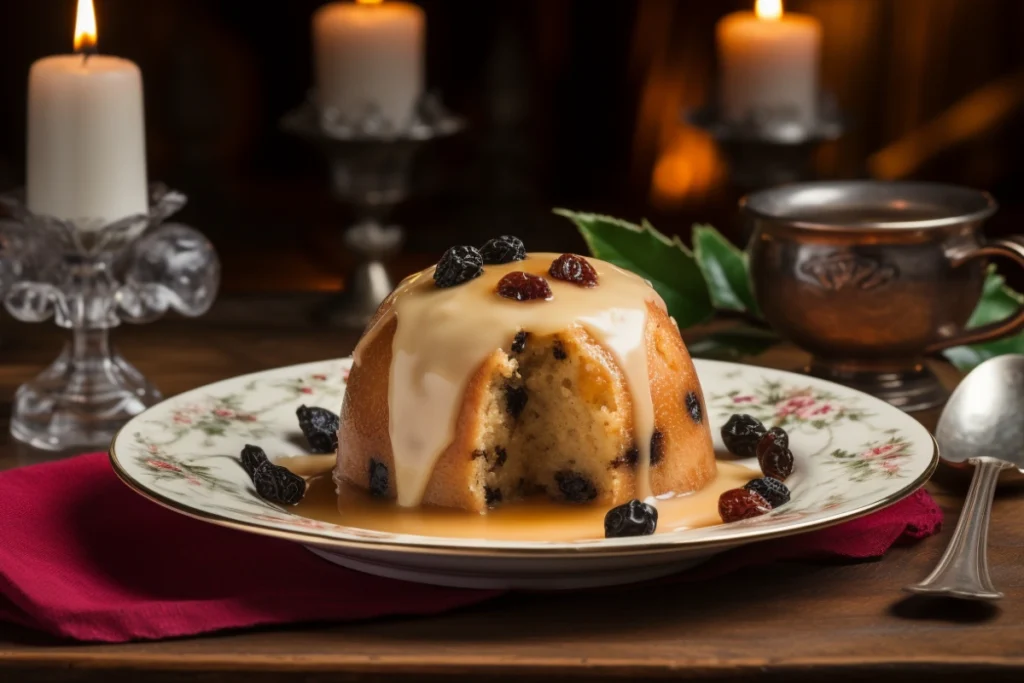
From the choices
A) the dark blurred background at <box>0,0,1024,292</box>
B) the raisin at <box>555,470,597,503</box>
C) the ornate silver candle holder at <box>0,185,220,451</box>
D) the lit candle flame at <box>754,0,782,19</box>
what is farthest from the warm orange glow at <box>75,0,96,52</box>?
the dark blurred background at <box>0,0,1024,292</box>

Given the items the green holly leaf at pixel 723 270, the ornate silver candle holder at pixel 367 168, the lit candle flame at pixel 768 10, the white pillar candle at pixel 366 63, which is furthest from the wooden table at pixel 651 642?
the lit candle flame at pixel 768 10

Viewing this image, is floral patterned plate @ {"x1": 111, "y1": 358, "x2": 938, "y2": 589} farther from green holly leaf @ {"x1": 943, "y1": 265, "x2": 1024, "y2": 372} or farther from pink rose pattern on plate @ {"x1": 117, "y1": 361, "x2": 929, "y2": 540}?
green holly leaf @ {"x1": 943, "y1": 265, "x2": 1024, "y2": 372}

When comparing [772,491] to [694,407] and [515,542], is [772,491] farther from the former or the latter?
[515,542]

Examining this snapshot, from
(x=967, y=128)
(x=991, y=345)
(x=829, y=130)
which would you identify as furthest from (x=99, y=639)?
(x=967, y=128)

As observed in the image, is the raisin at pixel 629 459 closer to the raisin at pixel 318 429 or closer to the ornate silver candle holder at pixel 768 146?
the raisin at pixel 318 429

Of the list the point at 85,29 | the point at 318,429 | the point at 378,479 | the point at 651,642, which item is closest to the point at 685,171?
the point at 85,29

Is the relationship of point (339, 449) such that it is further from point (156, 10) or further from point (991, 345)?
point (156, 10)
